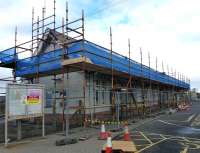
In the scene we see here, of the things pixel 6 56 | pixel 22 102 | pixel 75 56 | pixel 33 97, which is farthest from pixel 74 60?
pixel 6 56

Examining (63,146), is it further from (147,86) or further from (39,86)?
(147,86)

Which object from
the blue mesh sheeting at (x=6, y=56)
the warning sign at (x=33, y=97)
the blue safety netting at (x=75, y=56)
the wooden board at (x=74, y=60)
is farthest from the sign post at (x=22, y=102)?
the blue mesh sheeting at (x=6, y=56)

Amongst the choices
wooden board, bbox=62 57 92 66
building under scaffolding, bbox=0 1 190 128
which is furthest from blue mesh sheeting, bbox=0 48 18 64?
wooden board, bbox=62 57 92 66

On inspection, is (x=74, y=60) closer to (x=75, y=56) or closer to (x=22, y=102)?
(x=75, y=56)

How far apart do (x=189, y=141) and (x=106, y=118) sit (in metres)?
11.1

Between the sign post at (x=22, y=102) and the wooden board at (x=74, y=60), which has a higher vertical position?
the wooden board at (x=74, y=60)

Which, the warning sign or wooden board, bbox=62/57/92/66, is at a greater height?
wooden board, bbox=62/57/92/66

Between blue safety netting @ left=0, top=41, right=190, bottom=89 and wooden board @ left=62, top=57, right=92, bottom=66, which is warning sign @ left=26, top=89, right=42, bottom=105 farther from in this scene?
blue safety netting @ left=0, top=41, right=190, bottom=89

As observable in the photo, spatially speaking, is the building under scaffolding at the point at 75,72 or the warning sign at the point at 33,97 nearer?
the warning sign at the point at 33,97

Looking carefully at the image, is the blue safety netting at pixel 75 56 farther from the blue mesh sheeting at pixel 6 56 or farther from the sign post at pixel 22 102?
the sign post at pixel 22 102

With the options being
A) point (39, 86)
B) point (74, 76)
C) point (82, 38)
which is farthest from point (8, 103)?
point (74, 76)

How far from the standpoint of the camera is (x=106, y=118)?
913 inches

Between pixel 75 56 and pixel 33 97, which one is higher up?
pixel 75 56

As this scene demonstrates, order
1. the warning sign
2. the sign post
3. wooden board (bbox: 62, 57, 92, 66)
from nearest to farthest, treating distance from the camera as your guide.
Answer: the sign post < the warning sign < wooden board (bbox: 62, 57, 92, 66)
